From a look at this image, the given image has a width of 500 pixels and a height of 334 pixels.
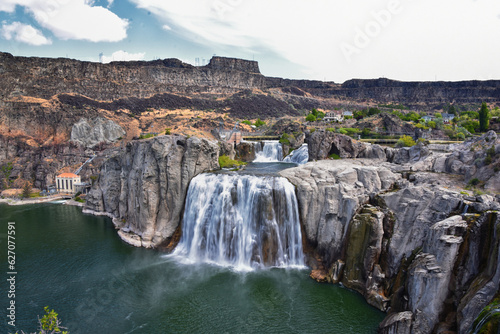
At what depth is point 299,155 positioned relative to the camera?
52.8 meters

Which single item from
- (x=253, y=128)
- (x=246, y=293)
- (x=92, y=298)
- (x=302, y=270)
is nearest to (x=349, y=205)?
(x=302, y=270)

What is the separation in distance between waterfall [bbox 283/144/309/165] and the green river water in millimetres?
27163

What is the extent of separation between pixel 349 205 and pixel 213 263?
13330mm

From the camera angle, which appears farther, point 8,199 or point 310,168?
point 8,199

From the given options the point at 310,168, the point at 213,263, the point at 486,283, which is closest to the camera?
the point at 486,283

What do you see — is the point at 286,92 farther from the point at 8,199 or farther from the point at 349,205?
the point at 349,205

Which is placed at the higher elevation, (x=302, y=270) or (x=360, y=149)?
(x=360, y=149)

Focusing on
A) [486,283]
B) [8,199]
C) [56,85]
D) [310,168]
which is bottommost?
[8,199]

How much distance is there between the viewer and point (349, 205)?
84.6ft

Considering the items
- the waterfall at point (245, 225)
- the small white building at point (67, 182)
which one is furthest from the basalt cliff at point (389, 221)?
the small white building at point (67, 182)

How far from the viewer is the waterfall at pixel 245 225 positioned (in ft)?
93.4

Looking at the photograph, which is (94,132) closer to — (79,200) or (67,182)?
(67,182)

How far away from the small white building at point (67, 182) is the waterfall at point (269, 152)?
34783 mm

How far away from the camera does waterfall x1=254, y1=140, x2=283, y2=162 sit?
54.4m
